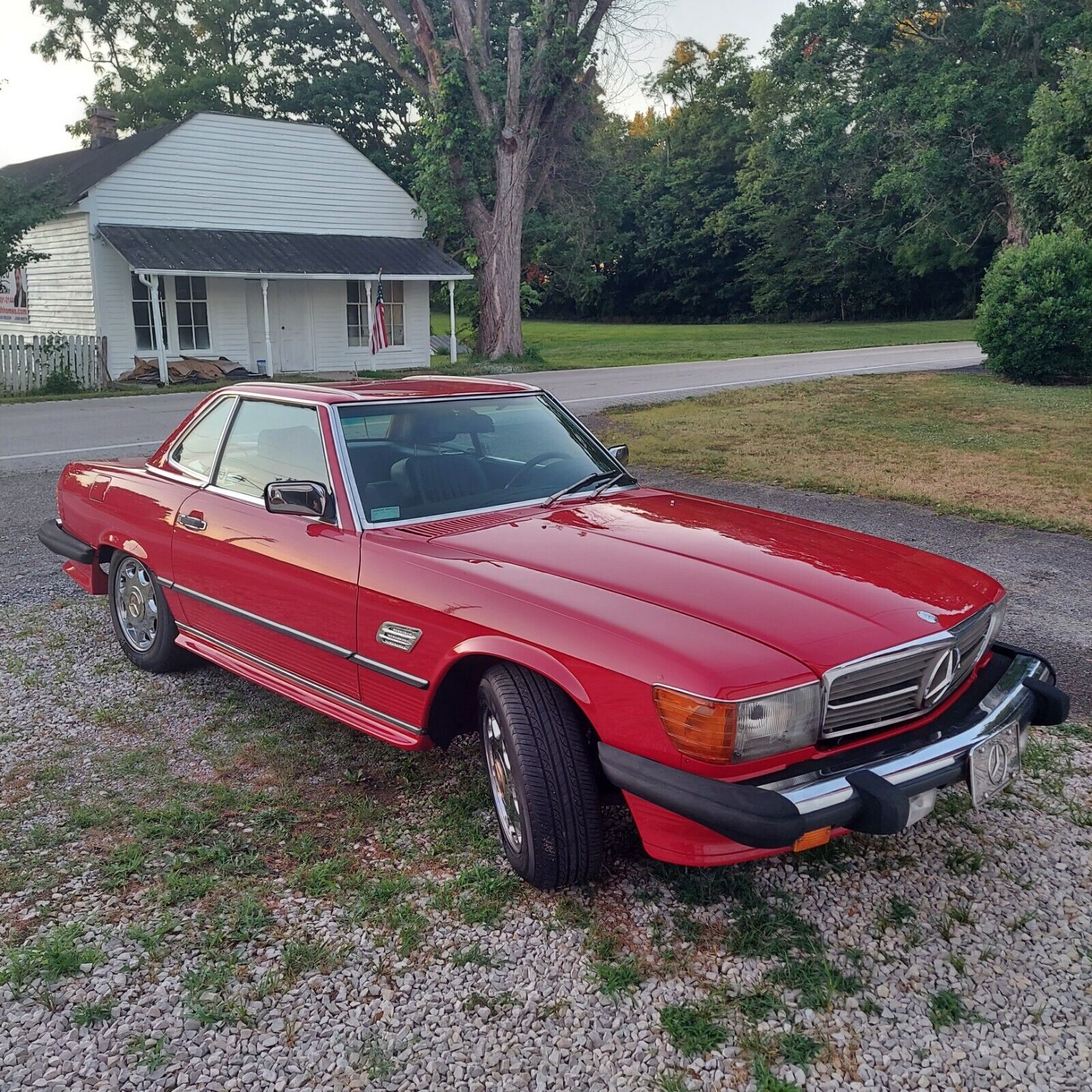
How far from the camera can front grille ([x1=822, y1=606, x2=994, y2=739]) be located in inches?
114

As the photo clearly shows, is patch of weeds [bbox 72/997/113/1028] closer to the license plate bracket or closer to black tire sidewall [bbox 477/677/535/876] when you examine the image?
black tire sidewall [bbox 477/677/535/876]

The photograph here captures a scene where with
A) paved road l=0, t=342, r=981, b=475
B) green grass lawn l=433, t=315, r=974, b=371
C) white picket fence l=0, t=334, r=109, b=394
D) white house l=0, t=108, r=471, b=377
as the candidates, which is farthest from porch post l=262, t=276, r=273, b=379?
green grass lawn l=433, t=315, r=974, b=371

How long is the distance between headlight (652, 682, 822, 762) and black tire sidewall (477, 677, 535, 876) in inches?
20.0

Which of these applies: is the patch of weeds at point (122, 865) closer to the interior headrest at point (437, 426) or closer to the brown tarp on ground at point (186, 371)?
the interior headrest at point (437, 426)

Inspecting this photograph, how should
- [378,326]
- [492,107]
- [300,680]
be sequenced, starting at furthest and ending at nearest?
[492,107] → [378,326] → [300,680]

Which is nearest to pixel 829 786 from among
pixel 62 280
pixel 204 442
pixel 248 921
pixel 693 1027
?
pixel 693 1027

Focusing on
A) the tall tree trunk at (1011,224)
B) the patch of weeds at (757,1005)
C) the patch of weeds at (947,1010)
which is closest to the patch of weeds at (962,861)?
the patch of weeds at (947,1010)

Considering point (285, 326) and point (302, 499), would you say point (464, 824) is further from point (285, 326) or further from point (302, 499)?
point (285, 326)

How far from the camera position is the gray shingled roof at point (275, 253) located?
70.7 ft

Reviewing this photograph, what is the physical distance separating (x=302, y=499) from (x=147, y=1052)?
194 centimetres

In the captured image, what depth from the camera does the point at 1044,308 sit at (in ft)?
61.7

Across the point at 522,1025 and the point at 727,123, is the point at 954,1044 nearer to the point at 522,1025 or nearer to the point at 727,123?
the point at 522,1025

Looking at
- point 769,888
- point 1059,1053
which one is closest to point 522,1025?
point 769,888

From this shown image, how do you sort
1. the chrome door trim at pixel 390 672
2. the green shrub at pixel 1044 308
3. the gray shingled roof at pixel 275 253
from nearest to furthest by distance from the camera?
the chrome door trim at pixel 390 672 < the green shrub at pixel 1044 308 < the gray shingled roof at pixel 275 253
